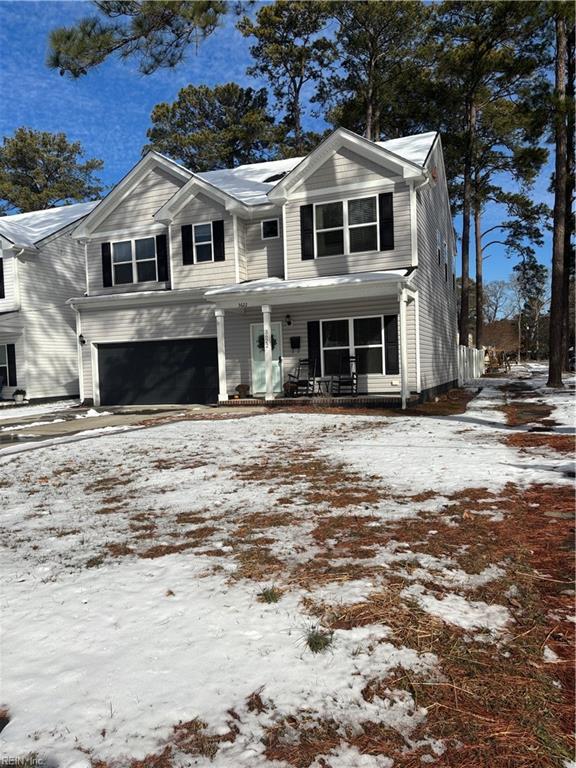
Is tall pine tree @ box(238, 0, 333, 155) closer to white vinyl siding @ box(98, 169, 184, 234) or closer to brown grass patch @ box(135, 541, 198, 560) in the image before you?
white vinyl siding @ box(98, 169, 184, 234)

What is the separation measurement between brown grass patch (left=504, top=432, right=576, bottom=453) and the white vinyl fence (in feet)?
46.2

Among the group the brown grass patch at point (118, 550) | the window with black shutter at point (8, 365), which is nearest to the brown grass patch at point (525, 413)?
the brown grass patch at point (118, 550)

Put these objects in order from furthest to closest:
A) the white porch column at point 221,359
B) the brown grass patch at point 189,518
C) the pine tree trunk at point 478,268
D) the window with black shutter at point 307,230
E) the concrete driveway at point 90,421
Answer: the pine tree trunk at point 478,268, the white porch column at point 221,359, the window with black shutter at point 307,230, the concrete driveway at point 90,421, the brown grass patch at point 189,518

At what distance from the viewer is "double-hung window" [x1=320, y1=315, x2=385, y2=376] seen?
Result: 42.9 ft

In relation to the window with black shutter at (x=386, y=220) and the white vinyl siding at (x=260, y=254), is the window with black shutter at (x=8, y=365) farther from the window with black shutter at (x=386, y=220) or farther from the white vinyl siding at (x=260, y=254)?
the window with black shutter at (x=386, y=220)

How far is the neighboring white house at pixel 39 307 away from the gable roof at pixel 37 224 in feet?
0.13

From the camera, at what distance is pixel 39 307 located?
19.4 metres

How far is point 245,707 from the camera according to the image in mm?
1847

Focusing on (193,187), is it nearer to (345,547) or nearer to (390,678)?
(345,547)

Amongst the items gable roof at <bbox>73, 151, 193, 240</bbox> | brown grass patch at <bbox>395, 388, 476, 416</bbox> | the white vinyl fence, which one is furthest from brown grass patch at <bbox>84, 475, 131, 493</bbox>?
the white vinyl fence

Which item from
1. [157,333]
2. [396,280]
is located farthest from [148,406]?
[396,280]

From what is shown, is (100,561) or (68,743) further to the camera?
(100,561)

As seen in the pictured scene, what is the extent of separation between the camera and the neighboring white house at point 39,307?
18703 mm

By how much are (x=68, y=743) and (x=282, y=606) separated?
43.3 inches
